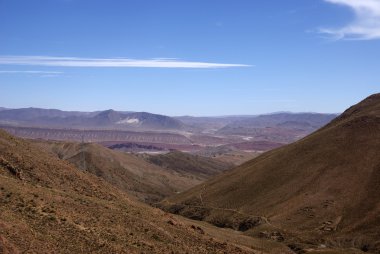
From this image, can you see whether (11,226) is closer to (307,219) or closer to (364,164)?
(307,219)

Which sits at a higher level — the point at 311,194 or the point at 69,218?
the point at 69,218

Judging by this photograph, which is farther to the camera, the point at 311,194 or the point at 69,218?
the point at 311,194

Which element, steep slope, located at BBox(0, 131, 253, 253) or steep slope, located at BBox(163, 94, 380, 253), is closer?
steep slope, located at BBox(0, 131, 253, 253)

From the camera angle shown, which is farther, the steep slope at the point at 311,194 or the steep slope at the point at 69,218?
the steep slope at the point at 311,194

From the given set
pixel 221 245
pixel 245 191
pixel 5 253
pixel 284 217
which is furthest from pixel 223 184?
pixel 5 253

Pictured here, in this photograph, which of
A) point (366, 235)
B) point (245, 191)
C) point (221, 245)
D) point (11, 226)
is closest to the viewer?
point (11, 226)
